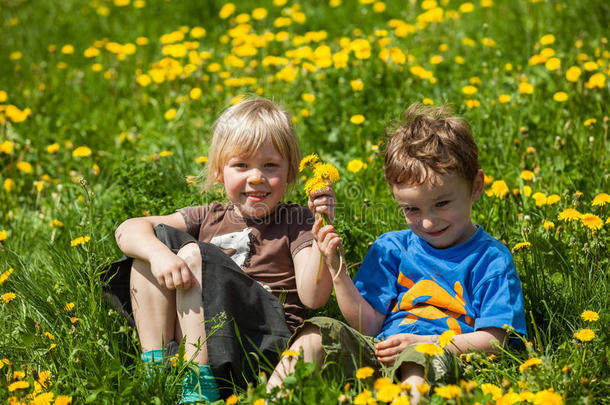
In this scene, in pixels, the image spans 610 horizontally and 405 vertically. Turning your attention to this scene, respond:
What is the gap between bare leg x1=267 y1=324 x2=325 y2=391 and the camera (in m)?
2.17

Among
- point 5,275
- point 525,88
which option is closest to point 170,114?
point 5,275

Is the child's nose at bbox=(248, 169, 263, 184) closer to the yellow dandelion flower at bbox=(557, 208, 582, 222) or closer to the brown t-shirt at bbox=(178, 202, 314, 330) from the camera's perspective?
the brown t-shirt at bbox=(178, 202, 314, 330)

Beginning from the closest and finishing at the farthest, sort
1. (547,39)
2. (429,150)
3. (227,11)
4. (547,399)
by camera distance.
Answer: (547,399) < (429,150) < (547,39) < (227,11)

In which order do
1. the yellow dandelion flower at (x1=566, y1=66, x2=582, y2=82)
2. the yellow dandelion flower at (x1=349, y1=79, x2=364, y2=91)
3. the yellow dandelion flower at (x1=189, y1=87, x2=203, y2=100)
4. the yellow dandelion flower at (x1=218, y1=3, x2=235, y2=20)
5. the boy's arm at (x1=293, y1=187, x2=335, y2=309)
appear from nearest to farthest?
the boy's arm at (x1=293, y1=187, x2=335, y2=309)
the yellow dandelion flower at (x1=566, y1=66, x2=582, y2=82)
the yellow dandelion flower at (x1=349, y1=79, x2=364, y2=91)
the yellow dandelion flower at (x1=189, y1=87, x2=203, y2=100)
the yellow dandelion flower at (x1=218, y1=3, x2=235, y2=20)

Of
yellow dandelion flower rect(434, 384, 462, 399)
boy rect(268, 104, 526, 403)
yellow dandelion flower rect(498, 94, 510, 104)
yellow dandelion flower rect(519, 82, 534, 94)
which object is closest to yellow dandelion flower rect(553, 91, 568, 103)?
yellow dandelion flower rect(519, 82, 534, 94)

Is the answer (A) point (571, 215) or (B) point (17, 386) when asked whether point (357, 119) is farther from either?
(B) point (17, 386)

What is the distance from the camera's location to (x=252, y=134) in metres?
2.56

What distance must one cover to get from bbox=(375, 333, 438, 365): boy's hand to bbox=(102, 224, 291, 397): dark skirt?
34cm

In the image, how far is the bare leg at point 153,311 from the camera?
95.0 inches

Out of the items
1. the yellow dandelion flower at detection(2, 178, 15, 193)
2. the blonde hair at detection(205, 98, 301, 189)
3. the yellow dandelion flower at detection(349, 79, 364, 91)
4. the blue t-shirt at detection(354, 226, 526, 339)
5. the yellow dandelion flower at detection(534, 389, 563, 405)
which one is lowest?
the yellow dandelion flower at detection(534, 389, 563, 405)

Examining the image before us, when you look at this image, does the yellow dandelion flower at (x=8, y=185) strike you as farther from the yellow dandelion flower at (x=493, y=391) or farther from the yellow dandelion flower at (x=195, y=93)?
the yellow dandelion flower at (x=493, y=391)

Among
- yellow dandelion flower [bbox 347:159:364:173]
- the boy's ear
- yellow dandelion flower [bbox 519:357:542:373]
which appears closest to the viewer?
yellow dandelion flower [bbox 519:357:542:373]

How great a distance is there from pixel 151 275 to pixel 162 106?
2.44 metres

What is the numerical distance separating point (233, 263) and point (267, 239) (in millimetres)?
237
